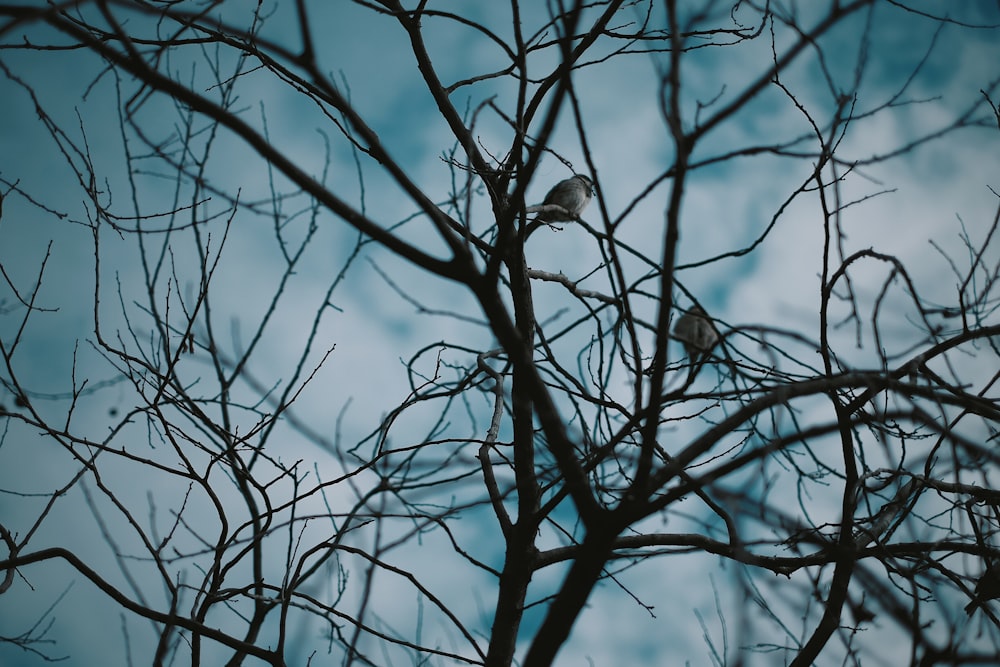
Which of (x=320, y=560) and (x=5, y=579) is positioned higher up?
(x=320, y=560)

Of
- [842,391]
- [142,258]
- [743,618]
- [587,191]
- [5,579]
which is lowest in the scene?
[743,618]

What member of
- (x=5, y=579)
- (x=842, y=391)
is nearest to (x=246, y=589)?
(x=5, y=579)

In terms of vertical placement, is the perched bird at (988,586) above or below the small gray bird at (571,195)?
below

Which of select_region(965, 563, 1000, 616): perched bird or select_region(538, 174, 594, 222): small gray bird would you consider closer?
select_region(965, 563, 1000, 616): perched bird

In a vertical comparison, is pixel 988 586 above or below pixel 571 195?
below

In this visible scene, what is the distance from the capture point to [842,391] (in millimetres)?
1964

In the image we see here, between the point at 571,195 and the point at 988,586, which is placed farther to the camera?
the point at 571,195

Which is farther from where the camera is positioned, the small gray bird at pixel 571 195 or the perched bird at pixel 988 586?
the small gray bird at pixel 571 195

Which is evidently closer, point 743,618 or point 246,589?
point 743,618

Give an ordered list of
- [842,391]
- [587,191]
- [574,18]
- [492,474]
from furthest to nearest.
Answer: [587,191], [492,474], [842,391], [574,18]

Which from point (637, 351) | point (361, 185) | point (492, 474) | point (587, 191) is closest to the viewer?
point (637, 351)

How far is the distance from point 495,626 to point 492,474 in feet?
1.58

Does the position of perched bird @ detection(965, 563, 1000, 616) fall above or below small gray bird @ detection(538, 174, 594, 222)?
below

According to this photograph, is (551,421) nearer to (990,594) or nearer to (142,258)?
(990,594)
